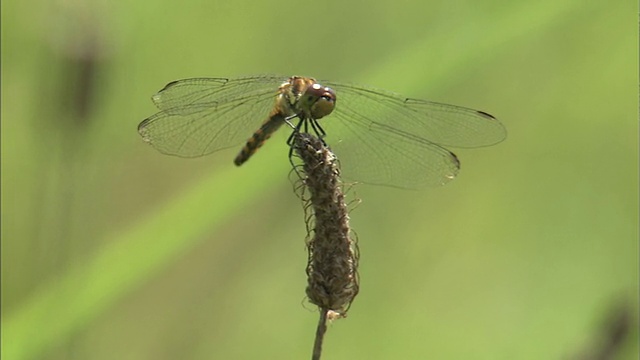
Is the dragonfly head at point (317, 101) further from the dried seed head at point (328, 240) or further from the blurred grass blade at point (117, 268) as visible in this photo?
the dried seed head at point (328, 240)

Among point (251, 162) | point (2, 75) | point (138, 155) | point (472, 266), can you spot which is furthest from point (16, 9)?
point (472, 266)

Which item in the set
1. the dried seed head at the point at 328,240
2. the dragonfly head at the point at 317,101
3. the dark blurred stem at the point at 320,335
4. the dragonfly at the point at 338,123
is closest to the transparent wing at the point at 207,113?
the dragonfly at the point at 338,123

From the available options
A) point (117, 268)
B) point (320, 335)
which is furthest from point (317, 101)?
point (320, 335)

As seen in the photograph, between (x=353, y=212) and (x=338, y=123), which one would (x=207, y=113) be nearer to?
(x=338, y=123)

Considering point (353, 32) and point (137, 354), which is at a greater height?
point (353, 32)

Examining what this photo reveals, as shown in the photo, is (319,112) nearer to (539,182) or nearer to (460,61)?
(460,61)
